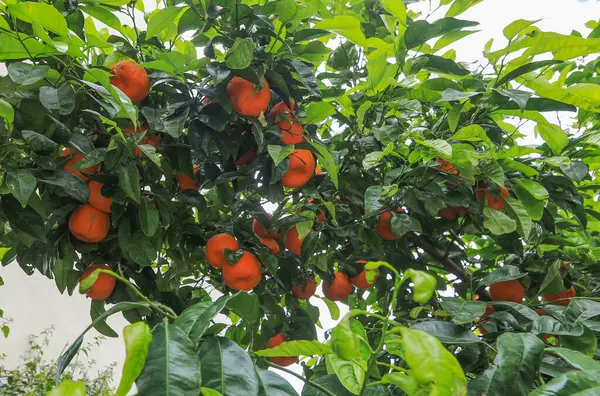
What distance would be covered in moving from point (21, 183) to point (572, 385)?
21.5 inches

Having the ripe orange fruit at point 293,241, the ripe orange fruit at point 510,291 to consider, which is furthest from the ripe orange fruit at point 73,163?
the ripe orange fruit at point 510,291

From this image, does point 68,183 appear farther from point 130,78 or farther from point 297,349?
point 297,349

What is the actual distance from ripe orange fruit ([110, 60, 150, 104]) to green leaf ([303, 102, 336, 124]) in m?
0.23

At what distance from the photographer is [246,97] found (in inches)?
26.9

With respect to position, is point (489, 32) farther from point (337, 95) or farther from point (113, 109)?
point (113, 109)

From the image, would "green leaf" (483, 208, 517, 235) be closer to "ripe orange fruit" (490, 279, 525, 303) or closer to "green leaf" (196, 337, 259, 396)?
"ripe orange fruit" (490, 279, 525, 303)

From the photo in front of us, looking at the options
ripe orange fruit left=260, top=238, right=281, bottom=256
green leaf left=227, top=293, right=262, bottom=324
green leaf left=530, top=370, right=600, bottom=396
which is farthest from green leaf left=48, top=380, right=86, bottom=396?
ripe orange fruit left=260, top=238, right=281, bottom=256

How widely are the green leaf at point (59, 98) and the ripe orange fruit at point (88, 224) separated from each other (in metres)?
0.16

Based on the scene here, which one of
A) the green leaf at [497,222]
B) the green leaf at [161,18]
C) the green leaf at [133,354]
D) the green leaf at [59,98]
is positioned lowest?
the green leaf at [497,222]

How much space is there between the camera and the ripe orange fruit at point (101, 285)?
2.44ft

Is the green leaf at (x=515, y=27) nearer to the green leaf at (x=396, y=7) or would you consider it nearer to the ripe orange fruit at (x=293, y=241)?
the green leaf at (x=396, y=7)

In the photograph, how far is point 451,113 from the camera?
74 cm

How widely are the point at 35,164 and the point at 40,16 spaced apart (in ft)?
0.59

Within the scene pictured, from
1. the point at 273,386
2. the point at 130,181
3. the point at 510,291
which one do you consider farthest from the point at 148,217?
the point at 510,291
